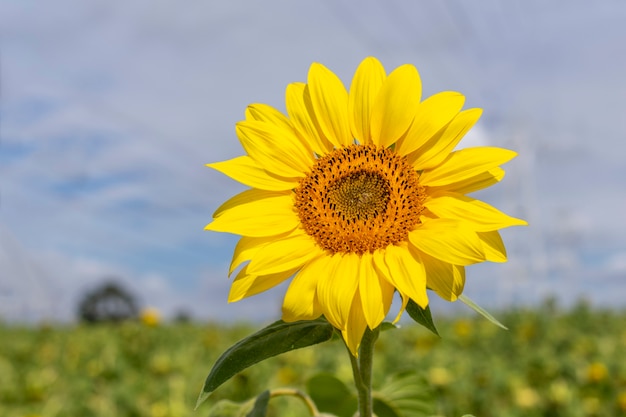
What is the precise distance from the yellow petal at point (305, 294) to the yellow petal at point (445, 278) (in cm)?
13

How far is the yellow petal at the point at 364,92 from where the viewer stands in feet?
3.18

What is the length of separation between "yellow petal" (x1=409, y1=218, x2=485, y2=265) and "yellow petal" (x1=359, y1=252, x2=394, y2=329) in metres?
0.06

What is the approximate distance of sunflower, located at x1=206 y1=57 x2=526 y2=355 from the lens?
2.80 ft

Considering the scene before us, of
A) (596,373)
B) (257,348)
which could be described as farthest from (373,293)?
(596,373)

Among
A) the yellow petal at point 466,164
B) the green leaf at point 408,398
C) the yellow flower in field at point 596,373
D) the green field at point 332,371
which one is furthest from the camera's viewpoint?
the yellow flower in field at point 596,373

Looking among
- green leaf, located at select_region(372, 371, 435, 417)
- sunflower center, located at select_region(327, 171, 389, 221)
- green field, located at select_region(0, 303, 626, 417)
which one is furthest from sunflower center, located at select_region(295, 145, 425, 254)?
green field, located at select_region(0, 303, 626, 417)

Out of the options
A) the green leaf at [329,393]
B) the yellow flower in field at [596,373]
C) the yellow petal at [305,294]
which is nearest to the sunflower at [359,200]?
the yellow petal at [305,294]

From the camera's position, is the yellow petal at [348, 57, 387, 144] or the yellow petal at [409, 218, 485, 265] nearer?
the yellow petal at [409, 218, 485, 265]

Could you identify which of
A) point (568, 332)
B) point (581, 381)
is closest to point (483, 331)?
point (568, 332)

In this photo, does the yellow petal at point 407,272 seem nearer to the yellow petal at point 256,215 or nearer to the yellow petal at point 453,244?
the yellow petal at point 453,244

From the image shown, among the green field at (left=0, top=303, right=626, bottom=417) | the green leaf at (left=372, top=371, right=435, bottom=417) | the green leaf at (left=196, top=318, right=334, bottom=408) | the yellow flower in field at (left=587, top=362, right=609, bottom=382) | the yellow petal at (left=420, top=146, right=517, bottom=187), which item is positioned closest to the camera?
the green leaf at (left=196, top=318, right=334, bottom=408)

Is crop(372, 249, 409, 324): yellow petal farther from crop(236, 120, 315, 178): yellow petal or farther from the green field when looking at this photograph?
the green field

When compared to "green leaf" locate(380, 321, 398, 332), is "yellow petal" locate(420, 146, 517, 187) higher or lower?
higher

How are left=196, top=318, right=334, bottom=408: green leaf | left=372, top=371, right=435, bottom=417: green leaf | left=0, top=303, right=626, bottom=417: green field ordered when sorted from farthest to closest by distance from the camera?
left=0, top=303, right=626, bottom=417: green field
left=372, top=371, right=435, bottom=417: green leaf
left=196, top=318, right=334, bottom=408: green leaf
